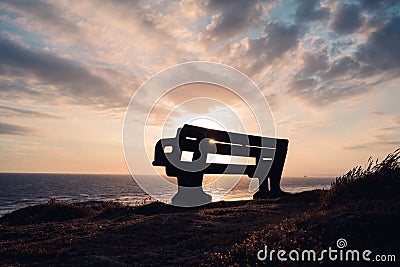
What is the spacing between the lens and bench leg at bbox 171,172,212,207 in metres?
13.9

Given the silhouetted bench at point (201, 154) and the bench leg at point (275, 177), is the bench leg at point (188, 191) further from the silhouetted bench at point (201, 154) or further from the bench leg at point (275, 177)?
the bench leg at point (275, 177)

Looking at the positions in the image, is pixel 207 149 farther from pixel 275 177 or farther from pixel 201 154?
pixel 275 177

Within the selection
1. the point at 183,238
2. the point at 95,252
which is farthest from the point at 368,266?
the point at 95,252

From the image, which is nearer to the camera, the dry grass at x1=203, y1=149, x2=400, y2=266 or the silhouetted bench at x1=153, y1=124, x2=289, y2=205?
the dry grass at x1=203, y1=149, x2=400, y2=266

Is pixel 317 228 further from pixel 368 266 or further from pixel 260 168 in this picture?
pixel 260 168

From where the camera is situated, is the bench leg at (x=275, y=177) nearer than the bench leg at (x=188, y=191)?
No

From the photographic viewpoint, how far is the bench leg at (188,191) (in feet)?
45.5

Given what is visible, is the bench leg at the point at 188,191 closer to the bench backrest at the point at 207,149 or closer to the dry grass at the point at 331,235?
the bench backrest at the point at 207,149

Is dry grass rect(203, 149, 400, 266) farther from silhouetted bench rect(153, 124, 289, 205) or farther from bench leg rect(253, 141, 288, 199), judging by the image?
bench leg rect(253, 141, 288, 199)

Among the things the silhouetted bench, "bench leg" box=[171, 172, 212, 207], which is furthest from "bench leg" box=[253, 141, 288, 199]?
"bench leg" box=[171, 172, 212, 207]

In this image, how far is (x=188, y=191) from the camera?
13.9m

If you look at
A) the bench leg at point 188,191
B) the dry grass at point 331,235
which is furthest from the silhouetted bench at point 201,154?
the dry grass at point 331,235

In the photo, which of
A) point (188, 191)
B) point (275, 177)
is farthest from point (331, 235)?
point (275, 177)

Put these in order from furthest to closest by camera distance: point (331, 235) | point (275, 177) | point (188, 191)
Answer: point (275, 177) → point (188, 191) → point (331, 235)
